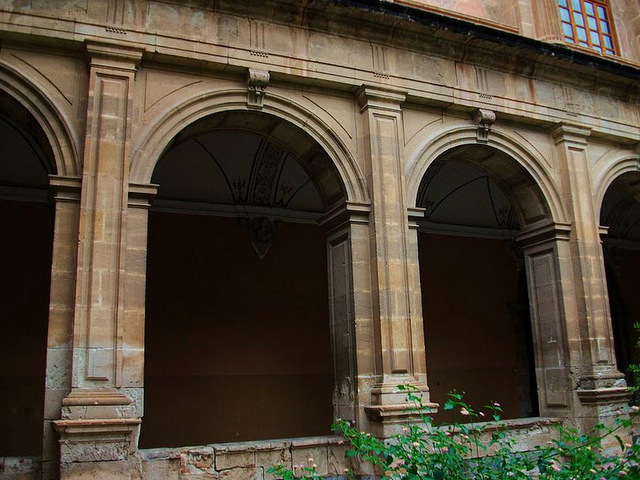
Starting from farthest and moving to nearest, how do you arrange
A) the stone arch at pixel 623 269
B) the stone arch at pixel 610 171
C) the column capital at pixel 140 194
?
the stone arch at pixel 623 269 < the stone arch at pixel 610 171 < the column capital at pixel 140 194

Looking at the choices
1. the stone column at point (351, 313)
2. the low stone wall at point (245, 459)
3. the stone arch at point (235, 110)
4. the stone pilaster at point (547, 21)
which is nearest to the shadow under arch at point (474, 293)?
the stone pilaster at point (547, 21)

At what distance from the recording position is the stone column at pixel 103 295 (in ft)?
16.1

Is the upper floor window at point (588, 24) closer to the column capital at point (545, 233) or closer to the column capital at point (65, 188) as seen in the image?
the column capital at point (545, 233)

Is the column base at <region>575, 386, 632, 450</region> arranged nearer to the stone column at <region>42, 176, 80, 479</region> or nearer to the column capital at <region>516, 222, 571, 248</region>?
the column capital at <region>516, 222, 571, 248</region>

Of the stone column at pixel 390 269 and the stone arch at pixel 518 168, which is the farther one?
the stone arch at pixel 518 168

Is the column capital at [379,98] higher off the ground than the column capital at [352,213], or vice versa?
the column capital at [379,98]

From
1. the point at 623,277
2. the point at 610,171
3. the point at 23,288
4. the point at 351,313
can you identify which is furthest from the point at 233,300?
the point at 623,277

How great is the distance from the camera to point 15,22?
5.48 meters

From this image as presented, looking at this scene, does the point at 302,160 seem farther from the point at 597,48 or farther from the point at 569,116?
the point at 597,48

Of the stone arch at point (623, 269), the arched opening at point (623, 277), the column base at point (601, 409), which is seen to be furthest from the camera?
the arched opening at point (623, 277)

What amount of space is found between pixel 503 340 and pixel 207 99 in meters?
7.35

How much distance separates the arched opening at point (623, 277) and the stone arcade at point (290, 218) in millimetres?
732

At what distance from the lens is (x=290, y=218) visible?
385 inches

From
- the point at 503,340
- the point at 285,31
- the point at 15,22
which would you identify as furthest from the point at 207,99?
the point at 503,340
